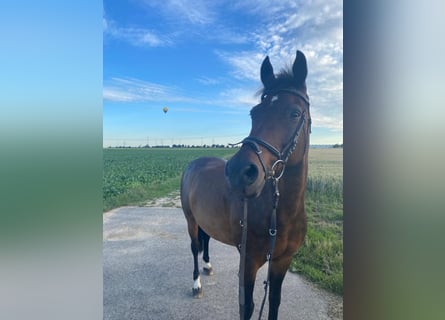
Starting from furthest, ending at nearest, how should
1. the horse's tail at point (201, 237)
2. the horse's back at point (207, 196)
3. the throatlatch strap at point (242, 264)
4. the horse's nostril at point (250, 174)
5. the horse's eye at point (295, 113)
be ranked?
the horse's tail at point (201, 237) < the horse's back at point (207, 196) < the throatlatch strap at point (242, 264) < the horse's eye at point (295, 113) < the horse's nostril at point (250, 174)

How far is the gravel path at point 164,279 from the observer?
56.3 inches

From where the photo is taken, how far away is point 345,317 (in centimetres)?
121

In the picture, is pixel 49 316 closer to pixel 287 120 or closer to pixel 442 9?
pixel 287 120

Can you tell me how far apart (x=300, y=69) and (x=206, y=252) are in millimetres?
1323

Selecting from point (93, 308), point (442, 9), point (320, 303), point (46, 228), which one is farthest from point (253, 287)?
point (442, 9)

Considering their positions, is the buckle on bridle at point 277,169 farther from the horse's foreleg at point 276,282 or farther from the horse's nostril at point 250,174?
the horse's foreleg at point 276,282

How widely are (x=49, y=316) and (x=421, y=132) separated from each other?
1.92 m

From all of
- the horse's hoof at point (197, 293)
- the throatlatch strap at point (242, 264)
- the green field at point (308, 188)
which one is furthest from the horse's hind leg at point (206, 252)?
the green field at point (308, 188)

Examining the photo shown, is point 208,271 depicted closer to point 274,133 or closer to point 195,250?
point 195,250

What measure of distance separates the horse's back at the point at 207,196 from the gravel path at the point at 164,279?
11cm

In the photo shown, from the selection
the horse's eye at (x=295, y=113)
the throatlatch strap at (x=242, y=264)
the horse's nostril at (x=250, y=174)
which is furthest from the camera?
the throatlatch strap at (x=242, y=264)

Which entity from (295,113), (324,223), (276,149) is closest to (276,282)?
(324,223)

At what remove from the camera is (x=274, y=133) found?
46.3 inches

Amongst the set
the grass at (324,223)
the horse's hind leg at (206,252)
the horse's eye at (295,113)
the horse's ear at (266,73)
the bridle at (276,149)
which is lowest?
the horse's hind leg at (206,252)
